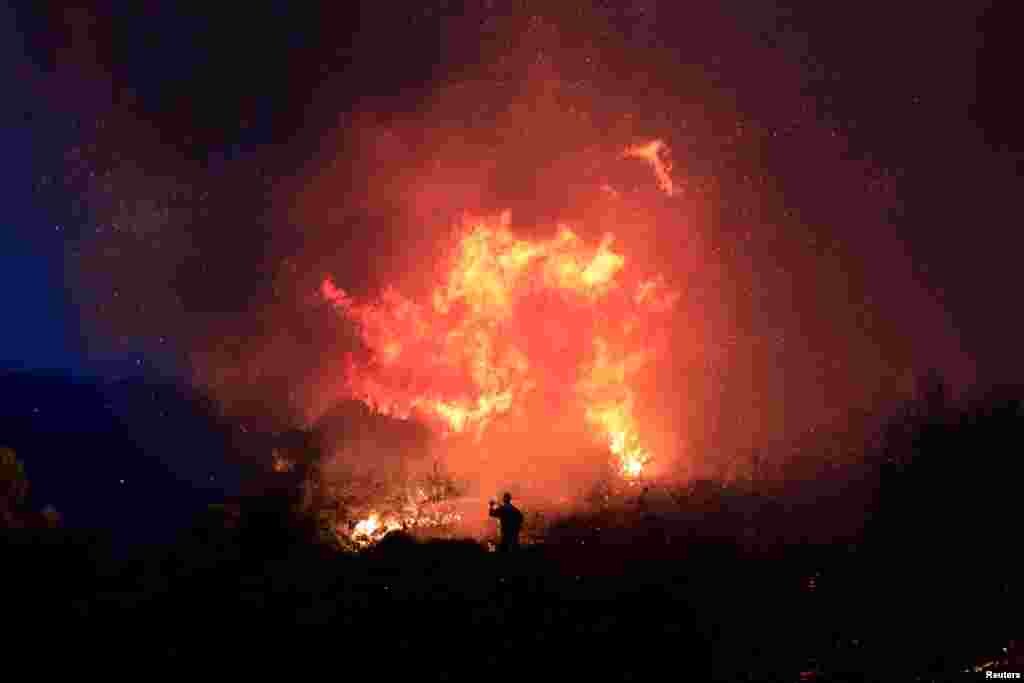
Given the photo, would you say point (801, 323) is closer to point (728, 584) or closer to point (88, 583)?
point (728, 584)

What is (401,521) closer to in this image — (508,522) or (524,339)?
(508,522)

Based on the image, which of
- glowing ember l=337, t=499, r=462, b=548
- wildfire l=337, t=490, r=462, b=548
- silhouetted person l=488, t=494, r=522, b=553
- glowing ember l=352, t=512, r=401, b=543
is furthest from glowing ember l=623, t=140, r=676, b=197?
silhouetted person l=488, t=494, r=522, b=553

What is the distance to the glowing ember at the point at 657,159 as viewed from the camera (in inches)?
1072

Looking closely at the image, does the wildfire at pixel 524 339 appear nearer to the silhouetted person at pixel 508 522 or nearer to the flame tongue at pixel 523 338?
the flame tongue at pixel 523 338

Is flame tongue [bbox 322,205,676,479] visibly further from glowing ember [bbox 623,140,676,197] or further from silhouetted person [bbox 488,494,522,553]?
silhouetted person [bbox 488,494,522,553]

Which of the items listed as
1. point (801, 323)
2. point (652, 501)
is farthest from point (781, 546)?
point (801, 323)

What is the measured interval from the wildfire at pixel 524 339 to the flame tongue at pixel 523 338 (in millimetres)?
34

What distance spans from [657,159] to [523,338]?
9482mm

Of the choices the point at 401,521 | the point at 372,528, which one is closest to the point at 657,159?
the point at 401,521

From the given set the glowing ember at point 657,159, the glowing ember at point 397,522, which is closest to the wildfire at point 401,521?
the glowing ember at point 397,522

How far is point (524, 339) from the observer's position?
947 inches

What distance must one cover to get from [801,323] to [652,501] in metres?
13.2

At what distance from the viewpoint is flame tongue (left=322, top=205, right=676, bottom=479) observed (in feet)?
78.1

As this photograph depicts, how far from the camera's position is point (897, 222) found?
2659cm
